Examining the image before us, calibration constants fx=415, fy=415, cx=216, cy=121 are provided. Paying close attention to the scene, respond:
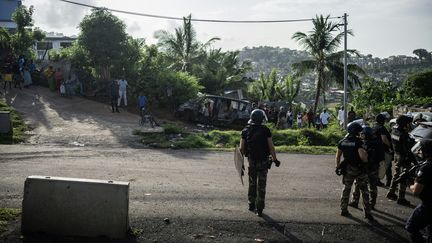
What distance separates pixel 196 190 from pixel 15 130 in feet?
32.2

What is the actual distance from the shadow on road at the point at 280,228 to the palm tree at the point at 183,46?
28.3 m

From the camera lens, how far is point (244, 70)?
3741 cm

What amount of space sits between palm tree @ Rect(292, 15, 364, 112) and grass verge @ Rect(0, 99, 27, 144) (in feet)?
68.7

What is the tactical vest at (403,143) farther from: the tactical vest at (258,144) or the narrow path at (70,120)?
the narrow path at (70,120)

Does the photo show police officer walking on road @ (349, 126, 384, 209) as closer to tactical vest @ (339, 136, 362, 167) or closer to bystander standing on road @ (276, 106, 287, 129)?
tactical vest @ (339, 136, 362, 167)

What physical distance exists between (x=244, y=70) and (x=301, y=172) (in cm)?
2705

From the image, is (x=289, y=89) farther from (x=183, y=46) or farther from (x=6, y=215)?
(x=6, y=215)

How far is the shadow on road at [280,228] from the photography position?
6128 millimetres

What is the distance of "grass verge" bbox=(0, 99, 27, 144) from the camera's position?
13799 mm

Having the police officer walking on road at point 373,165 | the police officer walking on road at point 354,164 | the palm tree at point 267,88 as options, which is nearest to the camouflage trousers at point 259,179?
the police officer walking on road at point 354,164

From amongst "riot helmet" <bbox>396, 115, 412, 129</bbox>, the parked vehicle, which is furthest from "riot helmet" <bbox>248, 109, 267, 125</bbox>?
the parked vehicle

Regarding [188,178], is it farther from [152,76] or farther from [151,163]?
[152,76]

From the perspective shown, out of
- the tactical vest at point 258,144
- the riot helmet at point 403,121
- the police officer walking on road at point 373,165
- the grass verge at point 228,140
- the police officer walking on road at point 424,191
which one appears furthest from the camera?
the grass verge at point 228,140

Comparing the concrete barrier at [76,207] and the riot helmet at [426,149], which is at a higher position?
the riot helmet at [426,149]
